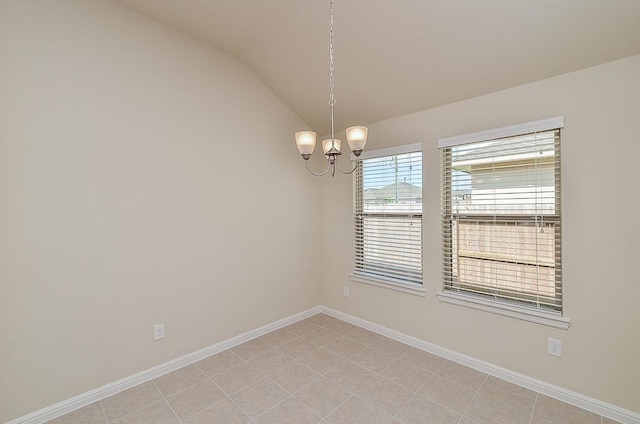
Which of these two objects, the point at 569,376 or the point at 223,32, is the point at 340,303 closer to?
the point at 569,376

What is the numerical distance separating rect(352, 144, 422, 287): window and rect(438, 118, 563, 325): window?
1.01ft

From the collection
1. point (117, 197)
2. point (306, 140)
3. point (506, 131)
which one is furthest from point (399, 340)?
point (117, 197)

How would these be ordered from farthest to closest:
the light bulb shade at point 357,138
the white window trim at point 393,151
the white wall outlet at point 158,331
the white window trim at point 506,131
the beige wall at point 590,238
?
the white window trim at point 393,151 < the white wall outlet at point 158,331 < the white window trim at point 506,131 < the beige wall at point 590,238 < the light bulb shade at point 357,138

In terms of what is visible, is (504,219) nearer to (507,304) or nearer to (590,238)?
(590,238)

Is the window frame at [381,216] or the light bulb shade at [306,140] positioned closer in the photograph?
the light bulb shade at [306,140]

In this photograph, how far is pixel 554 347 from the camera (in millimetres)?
2168

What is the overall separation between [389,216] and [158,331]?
2.51m

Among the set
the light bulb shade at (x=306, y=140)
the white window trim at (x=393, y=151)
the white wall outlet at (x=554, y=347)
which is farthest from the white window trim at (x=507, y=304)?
the light bulb shade at (x=306, y=140)

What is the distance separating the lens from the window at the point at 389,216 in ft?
9.87

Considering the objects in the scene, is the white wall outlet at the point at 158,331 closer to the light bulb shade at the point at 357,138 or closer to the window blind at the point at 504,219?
the light bulb shade at the point at 357,138

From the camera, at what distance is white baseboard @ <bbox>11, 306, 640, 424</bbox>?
76.4 inches

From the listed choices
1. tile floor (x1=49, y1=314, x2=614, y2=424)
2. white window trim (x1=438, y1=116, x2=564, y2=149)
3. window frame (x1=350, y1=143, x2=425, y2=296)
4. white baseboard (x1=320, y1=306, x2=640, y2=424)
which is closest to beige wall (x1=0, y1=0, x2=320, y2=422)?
tile floor (x1=49, y1=314, x2=614, y2=424)

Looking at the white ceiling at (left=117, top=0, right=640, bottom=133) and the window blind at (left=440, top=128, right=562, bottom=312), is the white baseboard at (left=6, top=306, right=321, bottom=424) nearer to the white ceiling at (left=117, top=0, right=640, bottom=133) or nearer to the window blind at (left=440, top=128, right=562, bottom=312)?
the window blind at (left=440, top=128, right=562, bottom=312)

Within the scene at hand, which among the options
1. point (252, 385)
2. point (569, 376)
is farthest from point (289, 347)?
point (569, 376)
